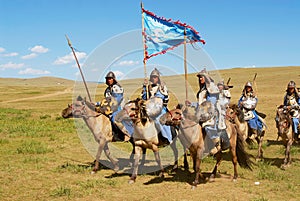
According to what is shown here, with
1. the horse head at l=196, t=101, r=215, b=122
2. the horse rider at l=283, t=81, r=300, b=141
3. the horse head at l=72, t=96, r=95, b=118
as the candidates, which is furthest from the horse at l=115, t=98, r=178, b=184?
the horse rider at l=283, t=81, r=300, b=141

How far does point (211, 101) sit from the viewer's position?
8.75 meters

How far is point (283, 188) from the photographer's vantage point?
342 inches

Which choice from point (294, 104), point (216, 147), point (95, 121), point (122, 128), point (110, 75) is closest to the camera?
point (216, 147)

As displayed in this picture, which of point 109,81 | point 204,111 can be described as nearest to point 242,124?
point 204,111

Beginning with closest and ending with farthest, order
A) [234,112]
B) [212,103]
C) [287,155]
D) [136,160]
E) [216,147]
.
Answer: [212,103]
[136,160]
[216,147]
[234,112]
[287,155]

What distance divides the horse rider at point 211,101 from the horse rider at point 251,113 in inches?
142

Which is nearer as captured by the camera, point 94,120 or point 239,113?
point 94,120

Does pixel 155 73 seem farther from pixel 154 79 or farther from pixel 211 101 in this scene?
pixel 211 101

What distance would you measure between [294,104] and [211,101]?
4.30 m

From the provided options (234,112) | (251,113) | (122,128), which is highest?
(234,112)

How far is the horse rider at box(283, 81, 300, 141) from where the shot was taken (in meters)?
11.1

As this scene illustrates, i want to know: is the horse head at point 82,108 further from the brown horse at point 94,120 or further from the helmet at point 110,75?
the helmet at point 110,75

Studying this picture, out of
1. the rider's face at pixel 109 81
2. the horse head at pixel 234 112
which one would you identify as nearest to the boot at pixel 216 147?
the horse head at pixel 234 112

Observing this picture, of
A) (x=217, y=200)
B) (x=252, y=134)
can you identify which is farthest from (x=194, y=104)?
(x=252, y=134)
